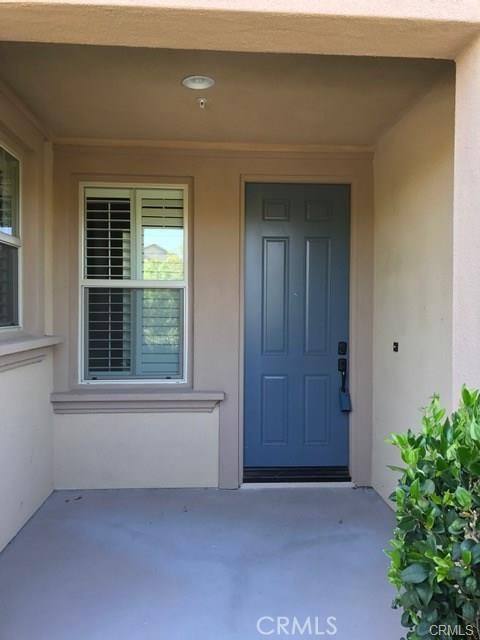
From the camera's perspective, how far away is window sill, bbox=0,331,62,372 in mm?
2631

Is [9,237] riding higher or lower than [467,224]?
higher

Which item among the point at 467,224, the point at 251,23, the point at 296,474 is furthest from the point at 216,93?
the point at 296,474

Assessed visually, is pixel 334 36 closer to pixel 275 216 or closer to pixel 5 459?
pixel 275 216

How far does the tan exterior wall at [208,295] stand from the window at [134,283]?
110 millimetres

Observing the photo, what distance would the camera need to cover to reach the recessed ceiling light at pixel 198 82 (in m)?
2.59

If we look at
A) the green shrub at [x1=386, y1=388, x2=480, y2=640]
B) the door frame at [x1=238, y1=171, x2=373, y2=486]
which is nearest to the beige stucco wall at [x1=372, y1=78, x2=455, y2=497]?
the door frame at [x1=238, y1=171, x2=373, y2=486]

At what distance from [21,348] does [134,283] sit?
1123mm

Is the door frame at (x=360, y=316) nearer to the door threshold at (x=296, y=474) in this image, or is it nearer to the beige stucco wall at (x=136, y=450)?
the door threshold at (x=296, y=474)

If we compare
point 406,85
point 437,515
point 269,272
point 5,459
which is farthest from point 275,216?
point 437,515

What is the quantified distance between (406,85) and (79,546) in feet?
10.7

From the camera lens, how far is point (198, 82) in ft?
8.62

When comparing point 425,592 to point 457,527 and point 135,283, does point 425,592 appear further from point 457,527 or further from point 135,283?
point 135,283

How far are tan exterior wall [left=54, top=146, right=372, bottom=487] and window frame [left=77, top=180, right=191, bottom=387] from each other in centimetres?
5

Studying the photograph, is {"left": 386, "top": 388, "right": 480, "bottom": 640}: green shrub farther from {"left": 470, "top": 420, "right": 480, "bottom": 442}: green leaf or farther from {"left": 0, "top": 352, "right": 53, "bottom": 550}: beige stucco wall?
{"left": 0, "top": 352, "right": 53, "bottom": 550}: beige stucco wall
